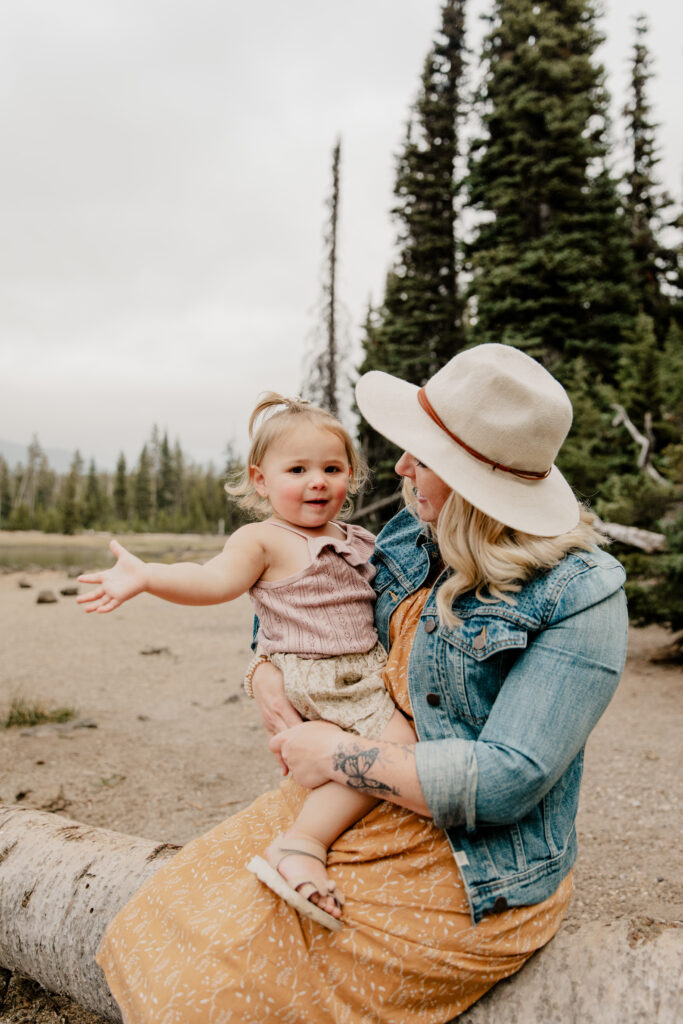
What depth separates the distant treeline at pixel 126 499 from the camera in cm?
7144

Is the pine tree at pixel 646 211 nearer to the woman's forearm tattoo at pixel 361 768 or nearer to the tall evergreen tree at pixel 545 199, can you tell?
the tall evergreen tree at pixel 545 199

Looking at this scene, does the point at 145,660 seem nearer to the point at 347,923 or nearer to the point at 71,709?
the point at 71,709

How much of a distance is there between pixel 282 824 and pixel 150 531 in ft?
236

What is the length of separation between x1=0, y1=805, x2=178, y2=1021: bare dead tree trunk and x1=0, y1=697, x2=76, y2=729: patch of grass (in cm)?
493

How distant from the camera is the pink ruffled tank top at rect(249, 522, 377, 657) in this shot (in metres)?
2.08

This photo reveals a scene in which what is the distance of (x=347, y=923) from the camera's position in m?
1.63

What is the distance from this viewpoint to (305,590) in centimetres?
219

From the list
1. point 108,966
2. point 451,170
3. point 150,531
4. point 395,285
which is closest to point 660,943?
point 108,966

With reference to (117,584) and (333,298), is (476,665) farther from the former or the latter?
(333,298)

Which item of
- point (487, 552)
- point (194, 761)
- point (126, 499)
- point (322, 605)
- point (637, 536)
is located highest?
point (487, 552)

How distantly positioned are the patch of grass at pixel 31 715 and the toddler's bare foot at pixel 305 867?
249 inches

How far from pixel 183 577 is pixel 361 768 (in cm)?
74

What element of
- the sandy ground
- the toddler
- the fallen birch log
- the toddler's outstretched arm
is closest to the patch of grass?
the sandy ground

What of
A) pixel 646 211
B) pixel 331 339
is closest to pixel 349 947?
pixel 331 339
